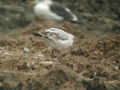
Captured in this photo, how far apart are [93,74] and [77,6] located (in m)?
6.50

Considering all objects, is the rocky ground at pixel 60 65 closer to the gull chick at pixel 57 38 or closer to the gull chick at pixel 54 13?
the gull chick at pixel 57 38

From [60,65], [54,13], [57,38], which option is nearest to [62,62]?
[57,38]

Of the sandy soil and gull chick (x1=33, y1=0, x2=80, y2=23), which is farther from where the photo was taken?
gull chick (x1=33, y1=0, x2=80, y2=23)

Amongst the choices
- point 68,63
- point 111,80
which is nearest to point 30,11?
point 68,63

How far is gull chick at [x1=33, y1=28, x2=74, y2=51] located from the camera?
15.4 feet

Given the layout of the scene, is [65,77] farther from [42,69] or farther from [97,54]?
[97,54]

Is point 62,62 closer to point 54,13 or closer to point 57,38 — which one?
point 57,38

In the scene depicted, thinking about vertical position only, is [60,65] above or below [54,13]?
below

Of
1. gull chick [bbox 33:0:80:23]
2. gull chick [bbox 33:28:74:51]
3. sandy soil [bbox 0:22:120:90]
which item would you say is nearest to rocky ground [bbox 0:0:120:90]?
sandy soil [bbox 0:22:120:90]

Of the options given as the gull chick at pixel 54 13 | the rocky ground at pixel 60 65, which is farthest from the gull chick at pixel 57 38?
the gull chick at pixel 54 13

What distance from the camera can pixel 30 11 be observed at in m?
10.2

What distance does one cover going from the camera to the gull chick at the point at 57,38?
4.70 m

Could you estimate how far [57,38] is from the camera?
473 centimetres

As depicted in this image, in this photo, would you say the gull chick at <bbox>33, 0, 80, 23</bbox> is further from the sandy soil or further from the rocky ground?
the sandy soil
